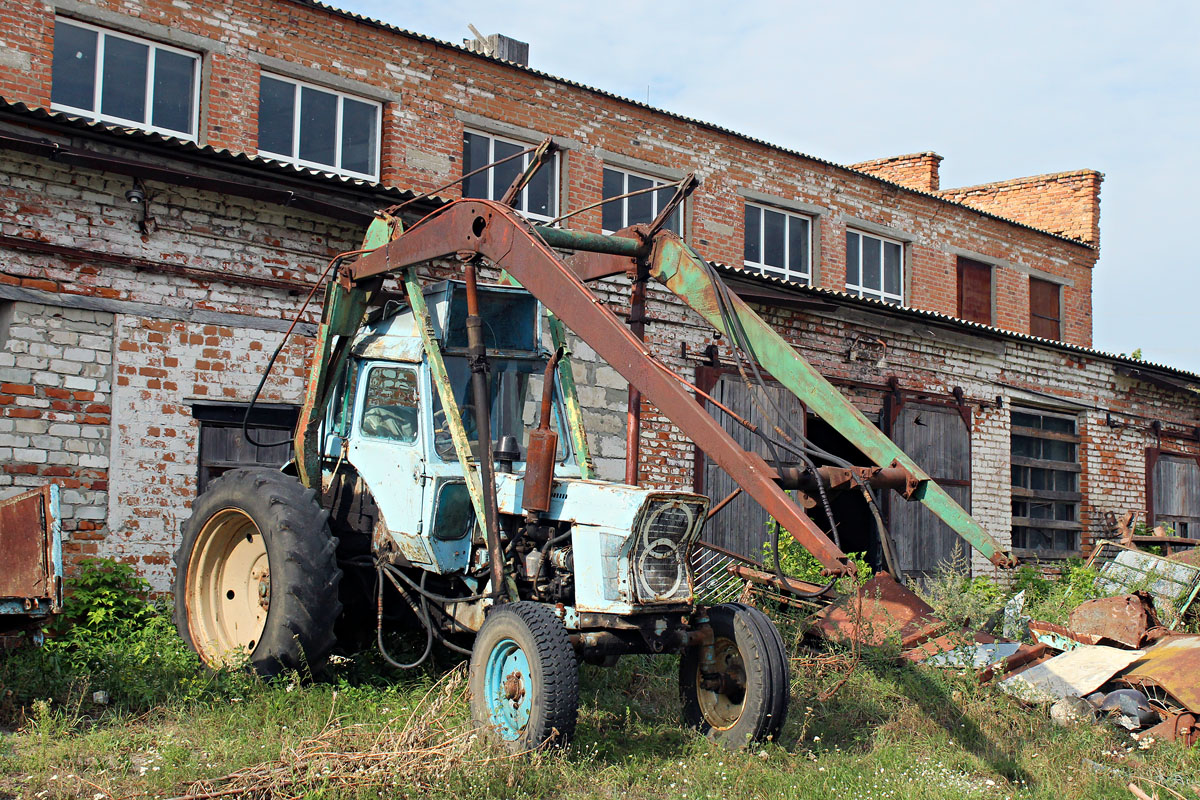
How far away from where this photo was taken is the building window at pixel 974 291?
1883 centimetres

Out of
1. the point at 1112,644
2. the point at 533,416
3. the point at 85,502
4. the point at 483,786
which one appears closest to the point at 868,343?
the point at 1112,644

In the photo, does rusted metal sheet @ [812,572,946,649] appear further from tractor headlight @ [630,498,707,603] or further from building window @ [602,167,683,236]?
building window @ [602,167,683,236]

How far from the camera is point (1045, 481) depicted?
15680 millimetres

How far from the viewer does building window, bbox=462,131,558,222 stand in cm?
1327

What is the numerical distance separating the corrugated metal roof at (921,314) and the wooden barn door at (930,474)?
114 cm

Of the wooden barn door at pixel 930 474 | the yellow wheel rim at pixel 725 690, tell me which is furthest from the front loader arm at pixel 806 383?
the wooden barn door at pixel 930 474

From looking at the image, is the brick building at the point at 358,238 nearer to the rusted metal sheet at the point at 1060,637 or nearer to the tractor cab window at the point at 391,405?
the tractor cab window at the point at 391,405

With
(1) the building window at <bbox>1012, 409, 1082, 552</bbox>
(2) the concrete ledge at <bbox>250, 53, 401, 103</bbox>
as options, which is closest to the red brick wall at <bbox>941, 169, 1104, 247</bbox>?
(1) the building window at <bbox>1012, 409, 1082, 552</bbox>

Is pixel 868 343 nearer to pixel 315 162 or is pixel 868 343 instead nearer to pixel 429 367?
pixel 315 162

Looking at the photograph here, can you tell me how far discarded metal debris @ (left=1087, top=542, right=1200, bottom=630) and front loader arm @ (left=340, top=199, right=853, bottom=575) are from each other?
6200 mm

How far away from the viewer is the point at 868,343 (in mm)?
13297

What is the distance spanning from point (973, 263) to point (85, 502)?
1584 centimetres

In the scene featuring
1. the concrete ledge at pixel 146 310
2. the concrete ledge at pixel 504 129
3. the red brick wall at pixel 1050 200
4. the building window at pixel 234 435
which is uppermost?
the red brick wall at pixel 1050 200

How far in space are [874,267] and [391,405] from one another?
1297 centimetres
